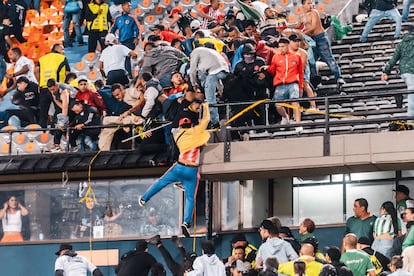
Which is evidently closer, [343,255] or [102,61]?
[343,255]

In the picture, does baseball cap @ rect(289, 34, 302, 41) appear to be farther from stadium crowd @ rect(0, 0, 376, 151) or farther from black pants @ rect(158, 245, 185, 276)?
black pants @ rect(158, 245, 185, 276)

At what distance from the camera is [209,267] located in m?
27.9

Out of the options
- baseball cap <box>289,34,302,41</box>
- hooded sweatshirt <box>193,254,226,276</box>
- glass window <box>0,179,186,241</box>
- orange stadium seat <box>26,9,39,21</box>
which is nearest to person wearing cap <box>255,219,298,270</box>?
hooded sweatshirt <box>193,254,226,276</box>

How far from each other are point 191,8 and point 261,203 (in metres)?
8.80

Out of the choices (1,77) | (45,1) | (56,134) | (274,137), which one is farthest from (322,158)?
(45,1)

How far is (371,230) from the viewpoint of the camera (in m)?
28.4

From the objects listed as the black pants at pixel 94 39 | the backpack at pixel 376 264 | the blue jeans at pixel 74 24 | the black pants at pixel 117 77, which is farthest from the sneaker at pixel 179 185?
the blue jeans at pixel 74 24

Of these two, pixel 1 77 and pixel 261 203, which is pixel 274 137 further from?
pixel 1 77

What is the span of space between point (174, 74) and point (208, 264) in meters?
4.44


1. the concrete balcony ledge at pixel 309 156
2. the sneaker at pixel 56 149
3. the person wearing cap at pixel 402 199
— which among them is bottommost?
the person wearing cap at pixel 402 199

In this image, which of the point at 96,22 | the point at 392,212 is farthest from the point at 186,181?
the point at 96,22

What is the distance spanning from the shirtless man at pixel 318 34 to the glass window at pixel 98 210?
329 centimetres

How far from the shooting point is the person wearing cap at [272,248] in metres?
27.6

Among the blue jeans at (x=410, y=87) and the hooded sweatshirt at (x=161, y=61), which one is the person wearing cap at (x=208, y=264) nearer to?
the blue jeans at (x=410, y=87)
